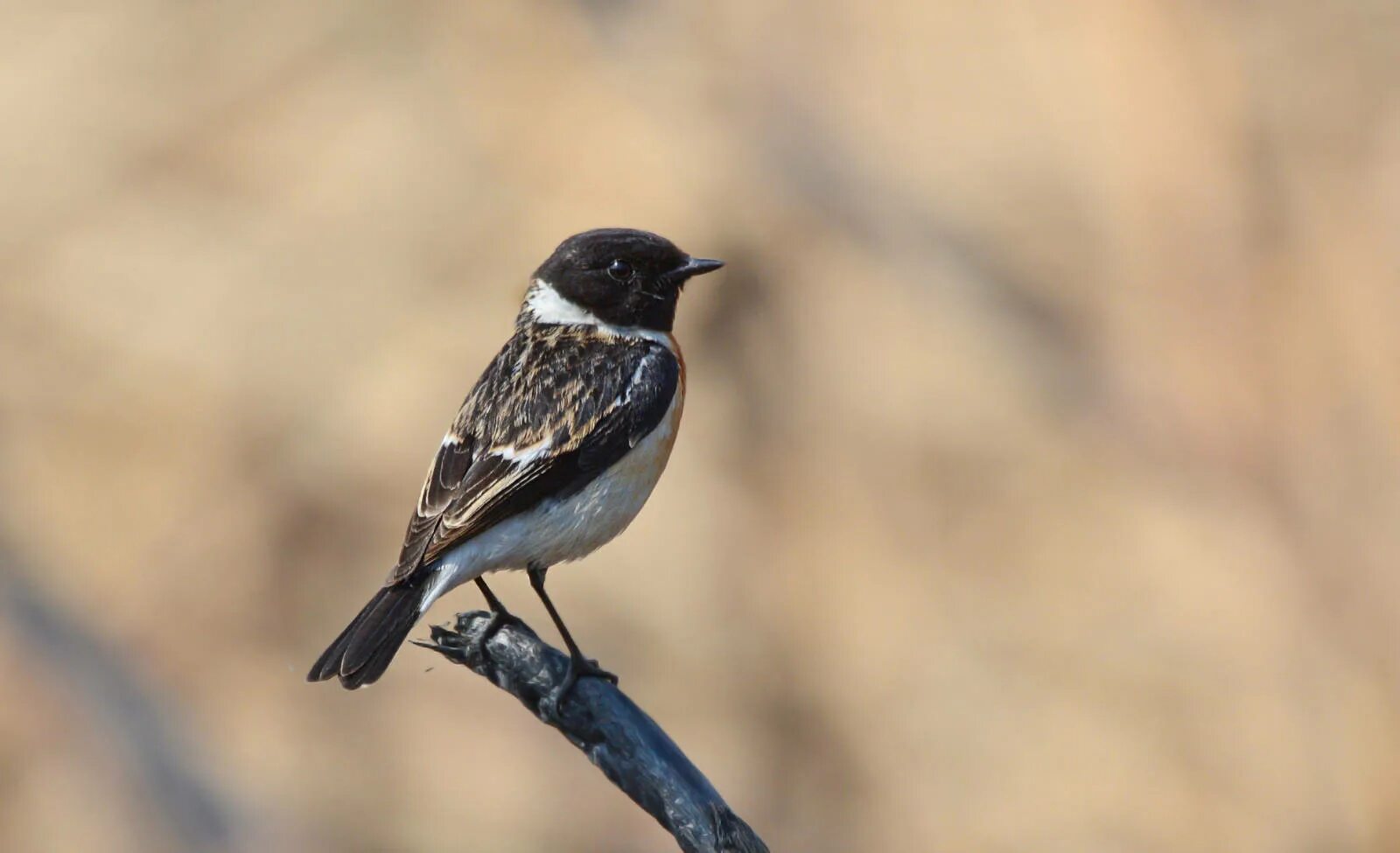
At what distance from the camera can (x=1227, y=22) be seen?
23.8 ft

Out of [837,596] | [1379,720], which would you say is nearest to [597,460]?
[837,596]

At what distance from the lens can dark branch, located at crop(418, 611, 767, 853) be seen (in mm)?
2479

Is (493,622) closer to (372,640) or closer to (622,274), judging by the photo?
(372,640)

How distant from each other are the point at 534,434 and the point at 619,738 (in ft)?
4.06

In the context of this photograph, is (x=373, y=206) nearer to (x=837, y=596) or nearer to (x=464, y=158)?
(x=464, y=158)

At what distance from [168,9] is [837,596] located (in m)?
4.50

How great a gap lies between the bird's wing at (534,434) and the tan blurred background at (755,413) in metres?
3.32

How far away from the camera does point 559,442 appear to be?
382 centimetres

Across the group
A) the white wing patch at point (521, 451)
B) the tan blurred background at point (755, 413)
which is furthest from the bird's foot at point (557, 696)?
the tan blurred background at point (755, 413)

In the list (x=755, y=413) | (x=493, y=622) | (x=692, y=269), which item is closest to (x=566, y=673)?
(x=493, y=622)

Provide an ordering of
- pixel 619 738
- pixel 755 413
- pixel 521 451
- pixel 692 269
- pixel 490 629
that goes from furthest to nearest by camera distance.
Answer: pixel 755 413, pixel 692 269, pixel 521 451, pixel 490 629, pixel 619 738

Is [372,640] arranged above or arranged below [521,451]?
below

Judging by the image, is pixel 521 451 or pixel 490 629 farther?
pixel 521 451

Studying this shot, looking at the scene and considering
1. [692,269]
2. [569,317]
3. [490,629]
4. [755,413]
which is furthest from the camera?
[755,413]
